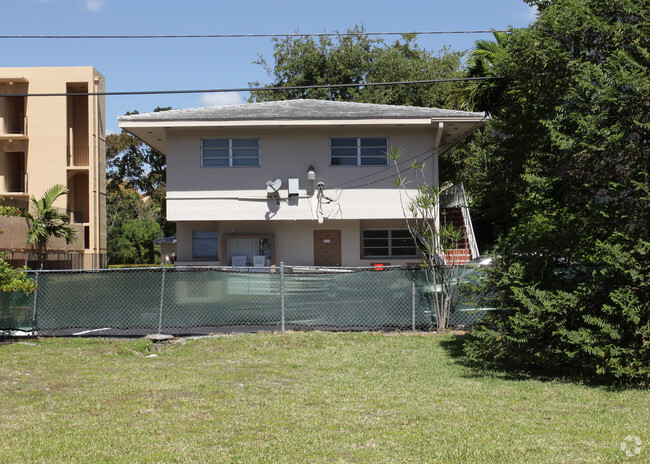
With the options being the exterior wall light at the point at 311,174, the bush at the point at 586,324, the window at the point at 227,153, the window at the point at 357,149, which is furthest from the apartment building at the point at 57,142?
the bush at the point at 586,324

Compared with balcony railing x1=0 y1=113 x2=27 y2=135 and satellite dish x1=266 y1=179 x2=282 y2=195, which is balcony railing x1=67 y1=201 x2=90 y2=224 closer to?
balcony railing x1=0 y1=113 x2=27 y2=135

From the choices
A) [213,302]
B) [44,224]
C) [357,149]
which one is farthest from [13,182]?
[213,302]

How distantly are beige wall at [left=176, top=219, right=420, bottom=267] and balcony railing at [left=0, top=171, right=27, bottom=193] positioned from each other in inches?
653

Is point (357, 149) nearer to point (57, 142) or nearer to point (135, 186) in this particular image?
point (57, 142)

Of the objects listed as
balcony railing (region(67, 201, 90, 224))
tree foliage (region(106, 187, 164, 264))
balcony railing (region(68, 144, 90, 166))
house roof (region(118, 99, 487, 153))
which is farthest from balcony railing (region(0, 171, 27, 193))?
house roof (region(118, 99, 487, 153))

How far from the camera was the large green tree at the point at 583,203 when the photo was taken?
884cm

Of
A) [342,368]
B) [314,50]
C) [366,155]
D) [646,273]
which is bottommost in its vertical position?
[342,368]

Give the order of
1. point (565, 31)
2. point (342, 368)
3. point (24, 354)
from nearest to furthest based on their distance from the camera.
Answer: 1. point (565, 31)
2. point (342, 368)
3. point (24, 354)

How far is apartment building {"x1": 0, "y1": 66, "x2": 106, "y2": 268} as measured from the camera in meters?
33.7

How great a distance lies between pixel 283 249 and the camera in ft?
72.2

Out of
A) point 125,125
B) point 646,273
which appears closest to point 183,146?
point 125,125

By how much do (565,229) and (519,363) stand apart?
7.04 ft

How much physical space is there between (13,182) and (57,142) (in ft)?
12.8

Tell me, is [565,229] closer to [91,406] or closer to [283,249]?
[91,406]
